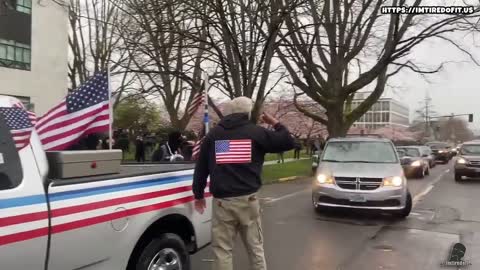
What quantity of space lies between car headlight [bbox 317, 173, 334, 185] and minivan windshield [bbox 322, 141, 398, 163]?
84 centimetres

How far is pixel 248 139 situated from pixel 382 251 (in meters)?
3.63

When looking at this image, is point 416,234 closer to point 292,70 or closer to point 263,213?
point 263,213

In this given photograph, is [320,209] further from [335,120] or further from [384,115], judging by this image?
[384,115]

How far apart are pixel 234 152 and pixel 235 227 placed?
0.73 metres

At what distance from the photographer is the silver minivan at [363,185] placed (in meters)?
9.31

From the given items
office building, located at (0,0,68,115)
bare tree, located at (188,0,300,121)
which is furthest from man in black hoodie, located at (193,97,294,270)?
office building, located at (0,0,68,115)

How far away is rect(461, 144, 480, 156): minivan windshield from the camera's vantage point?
2098 cm

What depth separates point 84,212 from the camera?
11.1 feet

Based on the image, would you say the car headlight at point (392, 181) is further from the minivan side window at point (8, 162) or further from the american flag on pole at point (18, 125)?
the minivan side window at point (8, 162)

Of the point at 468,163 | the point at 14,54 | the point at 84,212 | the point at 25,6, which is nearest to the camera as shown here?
the point at 84,212

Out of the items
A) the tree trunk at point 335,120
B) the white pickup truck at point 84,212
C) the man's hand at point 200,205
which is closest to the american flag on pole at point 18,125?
the white pickup truck at point 84,212

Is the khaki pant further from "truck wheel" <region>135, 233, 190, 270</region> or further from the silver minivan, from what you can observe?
the silver minivan

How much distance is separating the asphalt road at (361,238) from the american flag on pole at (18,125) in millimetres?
3246

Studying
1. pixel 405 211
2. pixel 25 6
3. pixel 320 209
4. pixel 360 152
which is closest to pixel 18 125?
pixel 320 209
